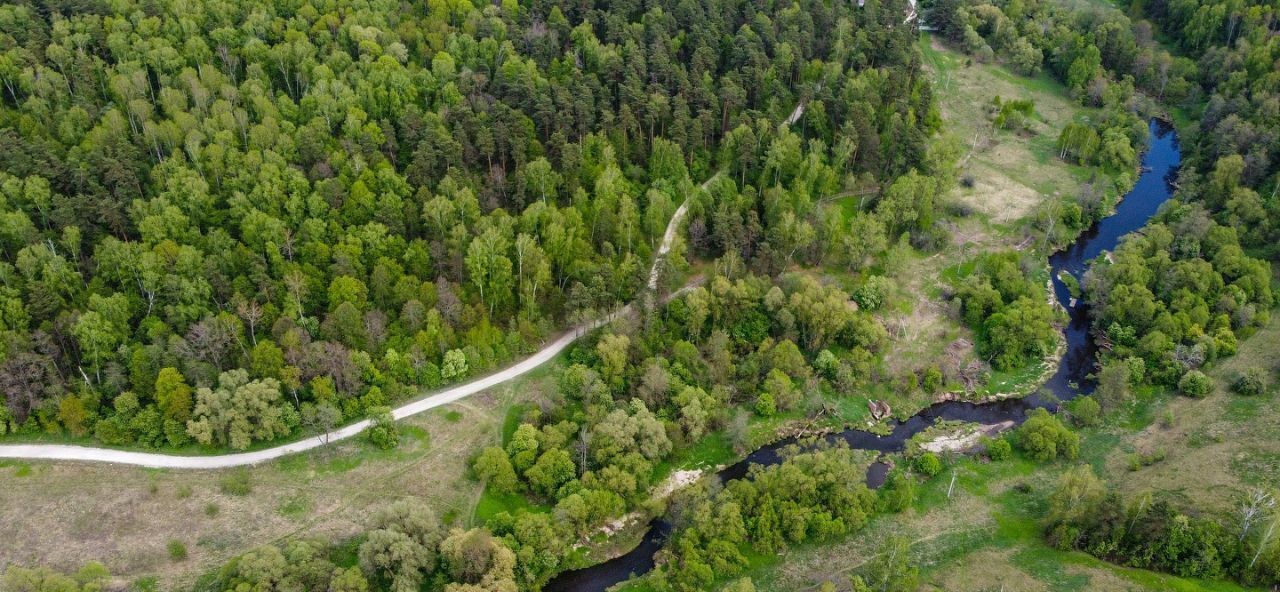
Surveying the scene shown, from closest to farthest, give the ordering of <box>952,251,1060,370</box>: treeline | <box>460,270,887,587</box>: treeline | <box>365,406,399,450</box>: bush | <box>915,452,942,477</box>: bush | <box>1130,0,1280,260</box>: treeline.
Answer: <box>460,270,887,587</box>: treeline
<box>365,406,399,450</box>: bush
<box>915,452,942,477</box>: bush
<box>952,251,1060,370</box>: treeline
<box>1130,0,1280,260</box>: treeline

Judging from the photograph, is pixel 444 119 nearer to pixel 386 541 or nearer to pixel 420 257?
pixel 420 257

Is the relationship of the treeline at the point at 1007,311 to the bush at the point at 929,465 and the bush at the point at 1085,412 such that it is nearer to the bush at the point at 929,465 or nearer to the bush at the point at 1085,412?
the bush at the point at 1085,412

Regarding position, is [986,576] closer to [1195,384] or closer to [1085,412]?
[1085,412]

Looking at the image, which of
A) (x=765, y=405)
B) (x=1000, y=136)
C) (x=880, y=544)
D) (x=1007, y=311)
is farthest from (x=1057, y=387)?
(x=1000, y=136)

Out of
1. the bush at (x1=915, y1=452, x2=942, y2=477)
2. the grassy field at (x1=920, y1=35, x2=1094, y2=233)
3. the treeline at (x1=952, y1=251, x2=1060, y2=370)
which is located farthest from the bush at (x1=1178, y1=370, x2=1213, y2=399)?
the grassy field at (x1=920, y1=35, x2=1094, y2=233)

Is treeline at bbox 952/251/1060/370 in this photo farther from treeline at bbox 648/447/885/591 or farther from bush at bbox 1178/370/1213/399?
treeline at bbox 648/447/885/591

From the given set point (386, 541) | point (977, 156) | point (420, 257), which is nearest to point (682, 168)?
point (420, 257)

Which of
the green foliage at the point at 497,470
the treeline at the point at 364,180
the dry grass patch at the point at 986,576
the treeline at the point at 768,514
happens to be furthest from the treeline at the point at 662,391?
the dry grass patch at the point at 986,576
